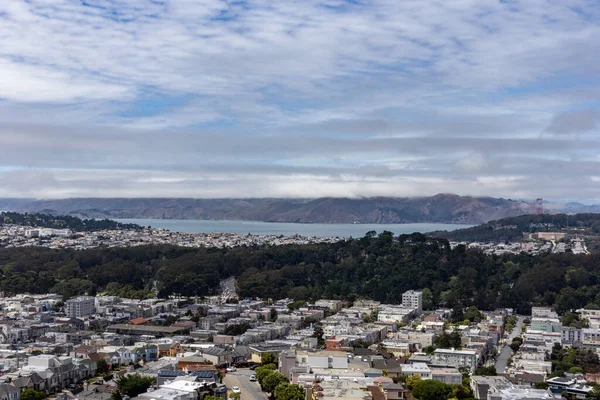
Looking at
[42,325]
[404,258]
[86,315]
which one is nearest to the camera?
[42,325]

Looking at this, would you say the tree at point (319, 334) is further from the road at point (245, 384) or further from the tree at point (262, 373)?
the tree at point (262, 373)

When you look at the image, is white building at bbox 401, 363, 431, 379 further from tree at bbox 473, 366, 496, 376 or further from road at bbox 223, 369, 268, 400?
road at bbox 223, 369, 268, 400

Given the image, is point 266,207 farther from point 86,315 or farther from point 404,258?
point 86,315

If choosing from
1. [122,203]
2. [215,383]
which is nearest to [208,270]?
[215,383]

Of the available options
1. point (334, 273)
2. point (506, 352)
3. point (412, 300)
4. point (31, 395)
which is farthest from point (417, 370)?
point (334, 273)

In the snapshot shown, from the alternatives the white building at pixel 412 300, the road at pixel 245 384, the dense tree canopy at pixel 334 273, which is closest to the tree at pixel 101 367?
the road at pixel 245 384

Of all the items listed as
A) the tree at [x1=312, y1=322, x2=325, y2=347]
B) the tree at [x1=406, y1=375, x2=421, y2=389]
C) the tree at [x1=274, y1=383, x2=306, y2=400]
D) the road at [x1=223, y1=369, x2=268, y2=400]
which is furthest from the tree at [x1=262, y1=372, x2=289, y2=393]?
the tree at [x1=312, y1=322, x2=325, y2=347]
